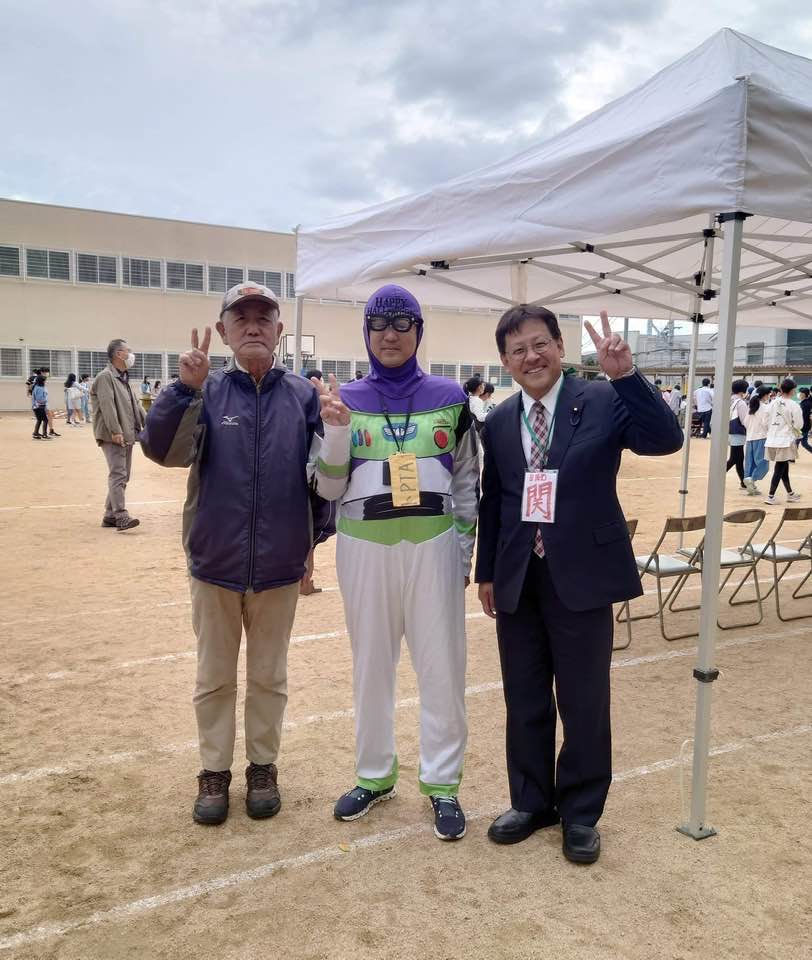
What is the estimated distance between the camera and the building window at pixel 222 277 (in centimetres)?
3206

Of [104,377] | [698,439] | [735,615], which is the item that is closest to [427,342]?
[698,439]

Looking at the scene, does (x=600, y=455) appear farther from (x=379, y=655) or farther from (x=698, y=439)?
(x=698, y=439)

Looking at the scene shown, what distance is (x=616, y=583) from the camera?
A: 256 cm

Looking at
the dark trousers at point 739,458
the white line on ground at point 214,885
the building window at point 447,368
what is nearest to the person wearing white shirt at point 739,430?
the dark trousers at point 739,458

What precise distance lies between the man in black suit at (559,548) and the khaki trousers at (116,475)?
6423 mm

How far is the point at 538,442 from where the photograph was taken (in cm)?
266

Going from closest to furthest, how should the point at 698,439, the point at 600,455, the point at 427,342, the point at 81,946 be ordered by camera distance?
the point at 81,946, the point at 600,455, the point at 698,439, the point at 427,342

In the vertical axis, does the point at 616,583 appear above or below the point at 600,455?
below

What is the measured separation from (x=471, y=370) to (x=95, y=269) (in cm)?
1641

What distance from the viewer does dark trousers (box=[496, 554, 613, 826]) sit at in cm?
262

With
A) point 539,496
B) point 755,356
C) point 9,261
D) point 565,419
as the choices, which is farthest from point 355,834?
point 755,356

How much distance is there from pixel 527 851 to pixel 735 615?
3.63 metres

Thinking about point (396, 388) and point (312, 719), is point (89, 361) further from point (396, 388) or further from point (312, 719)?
point (396, 388)

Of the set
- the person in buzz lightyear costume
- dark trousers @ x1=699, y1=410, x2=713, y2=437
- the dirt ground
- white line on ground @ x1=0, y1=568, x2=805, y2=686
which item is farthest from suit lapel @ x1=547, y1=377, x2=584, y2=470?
dark trousers @ x1=699, y1=410, x2=713, y2=437
